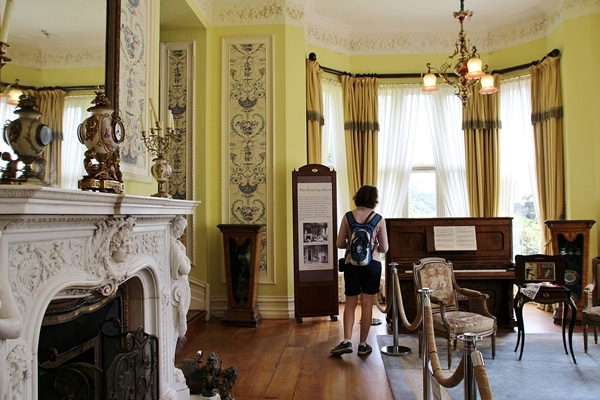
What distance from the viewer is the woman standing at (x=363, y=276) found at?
13.6ft

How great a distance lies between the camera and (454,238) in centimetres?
502

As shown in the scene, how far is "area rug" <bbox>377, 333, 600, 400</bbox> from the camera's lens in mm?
3289

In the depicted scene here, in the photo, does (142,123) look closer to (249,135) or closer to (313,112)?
(249,135)

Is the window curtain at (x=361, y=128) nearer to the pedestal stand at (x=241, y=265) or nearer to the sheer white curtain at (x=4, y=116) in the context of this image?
the pedestal stand at (x=241, y=265)

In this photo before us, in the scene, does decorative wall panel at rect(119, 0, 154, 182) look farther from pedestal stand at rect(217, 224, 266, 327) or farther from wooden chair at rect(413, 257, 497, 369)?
wooden chair at rect(413, 257, 497, 369)

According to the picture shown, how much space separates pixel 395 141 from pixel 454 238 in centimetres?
248

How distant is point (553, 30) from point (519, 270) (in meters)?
3.98

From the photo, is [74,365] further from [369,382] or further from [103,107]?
[369,382]

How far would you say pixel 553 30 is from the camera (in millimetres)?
6289

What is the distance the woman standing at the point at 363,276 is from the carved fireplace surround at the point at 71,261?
179 cm

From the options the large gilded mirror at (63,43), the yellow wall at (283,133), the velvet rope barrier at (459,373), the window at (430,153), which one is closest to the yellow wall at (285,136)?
the yellow wall at (283,133)

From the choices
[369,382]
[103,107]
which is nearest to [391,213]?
[369,382]

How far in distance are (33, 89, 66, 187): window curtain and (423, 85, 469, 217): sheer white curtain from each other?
5.89 metres

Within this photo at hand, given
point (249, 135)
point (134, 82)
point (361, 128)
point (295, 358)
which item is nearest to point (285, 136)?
point (249, 135)
